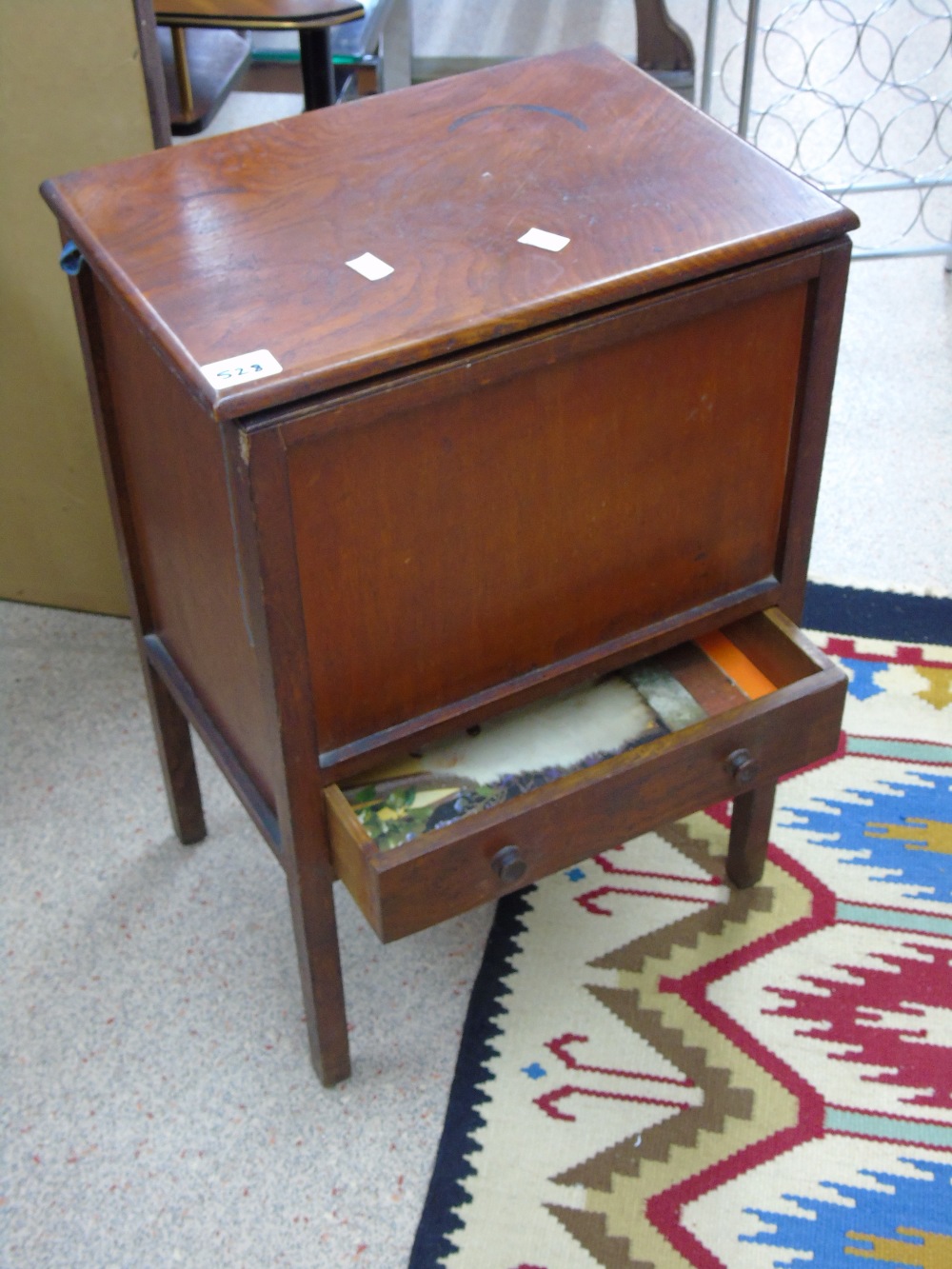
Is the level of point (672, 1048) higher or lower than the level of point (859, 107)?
lower

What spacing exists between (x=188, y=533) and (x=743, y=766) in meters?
0.53

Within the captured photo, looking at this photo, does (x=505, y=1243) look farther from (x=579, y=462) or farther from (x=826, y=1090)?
(x=579, y=462)

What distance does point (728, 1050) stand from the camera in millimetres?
1516

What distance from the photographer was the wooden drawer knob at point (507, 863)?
4.01 feet

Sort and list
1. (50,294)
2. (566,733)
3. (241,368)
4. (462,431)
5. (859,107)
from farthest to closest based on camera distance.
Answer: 1. (859,107)
2. (50,294)
3. (566,733)
4. (462,431)
5. (241,368)

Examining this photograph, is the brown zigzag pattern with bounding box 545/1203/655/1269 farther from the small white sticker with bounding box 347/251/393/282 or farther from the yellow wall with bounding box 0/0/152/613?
the yellow wall with bounding box 0/0/152/613

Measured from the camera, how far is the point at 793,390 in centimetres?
128

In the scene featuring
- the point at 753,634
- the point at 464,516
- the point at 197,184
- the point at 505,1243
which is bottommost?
the point at 505,1243

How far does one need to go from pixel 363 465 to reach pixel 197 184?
34 centimetres

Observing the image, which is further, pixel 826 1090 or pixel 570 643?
pixel 826 1090

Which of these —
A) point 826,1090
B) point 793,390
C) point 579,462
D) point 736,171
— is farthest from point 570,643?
point 826,1090

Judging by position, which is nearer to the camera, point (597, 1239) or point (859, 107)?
point (597, 1239)

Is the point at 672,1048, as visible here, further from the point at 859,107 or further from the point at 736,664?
the point at 859,107

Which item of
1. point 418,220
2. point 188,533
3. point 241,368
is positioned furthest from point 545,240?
point 188,533
